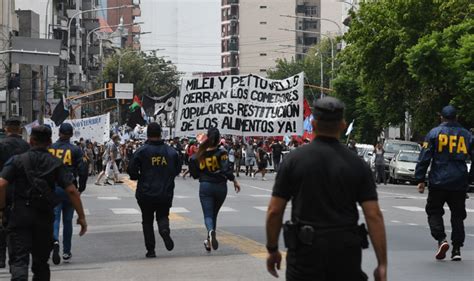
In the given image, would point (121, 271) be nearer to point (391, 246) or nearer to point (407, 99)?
point (391, 246)

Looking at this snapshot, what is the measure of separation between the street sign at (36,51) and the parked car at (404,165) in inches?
550

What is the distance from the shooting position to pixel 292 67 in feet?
487

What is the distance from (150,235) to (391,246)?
10.8ft

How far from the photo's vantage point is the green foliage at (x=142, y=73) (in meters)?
130

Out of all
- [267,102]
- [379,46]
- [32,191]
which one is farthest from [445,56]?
[32,191]

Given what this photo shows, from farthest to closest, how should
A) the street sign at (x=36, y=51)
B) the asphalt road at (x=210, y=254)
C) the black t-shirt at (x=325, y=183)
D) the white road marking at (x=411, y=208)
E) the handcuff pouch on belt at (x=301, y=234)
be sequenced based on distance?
the street sign at (x=36, y=51), the white road marking at (x=411, y=208), the asphalt road at (x=210, y=254), the black t-shirt at (x=325, y=183), the handcuff pouch on belt at (x=301, y=234)

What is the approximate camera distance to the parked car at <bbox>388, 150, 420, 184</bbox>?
4844cm

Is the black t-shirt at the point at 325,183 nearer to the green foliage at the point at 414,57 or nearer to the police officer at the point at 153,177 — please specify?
the police officer at the point at 153,177

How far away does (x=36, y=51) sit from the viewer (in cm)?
4284

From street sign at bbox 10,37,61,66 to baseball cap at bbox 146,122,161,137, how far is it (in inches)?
1026

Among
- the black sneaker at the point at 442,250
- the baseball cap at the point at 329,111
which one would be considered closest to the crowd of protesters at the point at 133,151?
the black sneaker at the point at 442,250

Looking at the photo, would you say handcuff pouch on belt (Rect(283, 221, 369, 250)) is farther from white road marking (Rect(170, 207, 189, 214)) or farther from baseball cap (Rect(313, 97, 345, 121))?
white road marking (Rect(170, 207, 189, 214))

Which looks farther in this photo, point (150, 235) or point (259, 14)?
point (259, 14)

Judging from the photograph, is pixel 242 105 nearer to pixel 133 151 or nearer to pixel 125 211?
pixel 125 211
